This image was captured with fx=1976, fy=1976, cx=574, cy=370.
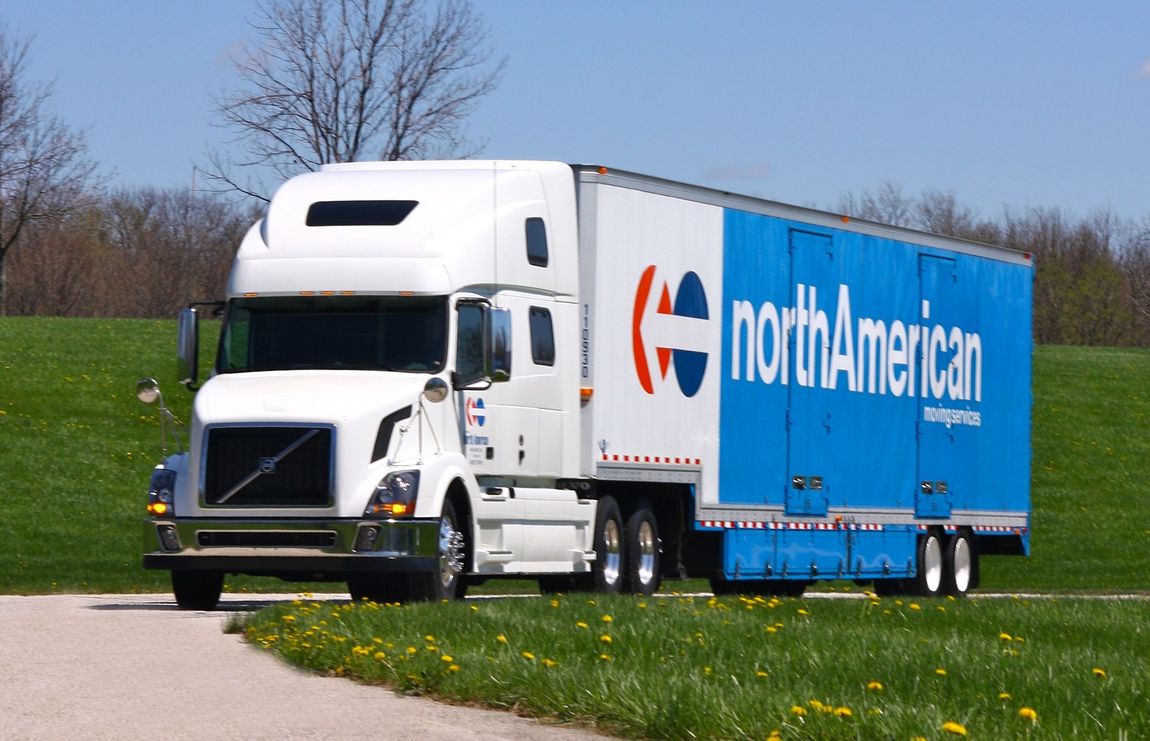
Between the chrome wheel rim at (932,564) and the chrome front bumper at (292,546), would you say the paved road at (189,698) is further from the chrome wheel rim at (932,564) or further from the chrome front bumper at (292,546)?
the chrome wheel rim at (932,564)

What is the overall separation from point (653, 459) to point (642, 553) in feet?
→ 3.40

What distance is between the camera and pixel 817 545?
21.3 metres

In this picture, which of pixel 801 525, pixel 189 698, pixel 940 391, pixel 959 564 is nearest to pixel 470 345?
pixel 801 525

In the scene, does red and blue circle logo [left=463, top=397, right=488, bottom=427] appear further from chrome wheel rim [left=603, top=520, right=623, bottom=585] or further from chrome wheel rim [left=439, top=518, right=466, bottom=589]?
chrome wheel rim [left=603, top=520, right=623, bottom=585]

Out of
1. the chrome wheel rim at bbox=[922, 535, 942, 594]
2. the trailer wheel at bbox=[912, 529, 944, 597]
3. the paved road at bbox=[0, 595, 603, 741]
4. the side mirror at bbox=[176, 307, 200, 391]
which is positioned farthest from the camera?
the chrome wheel rim at bbox=[922, 535, 942, 594]

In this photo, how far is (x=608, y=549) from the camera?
18.7m

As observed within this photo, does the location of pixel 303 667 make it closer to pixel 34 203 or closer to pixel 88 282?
pixel 34 203

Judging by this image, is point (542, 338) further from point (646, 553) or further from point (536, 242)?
point (646, 553)

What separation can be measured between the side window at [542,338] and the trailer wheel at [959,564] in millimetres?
8226

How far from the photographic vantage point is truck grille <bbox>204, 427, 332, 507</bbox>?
15.8 meters

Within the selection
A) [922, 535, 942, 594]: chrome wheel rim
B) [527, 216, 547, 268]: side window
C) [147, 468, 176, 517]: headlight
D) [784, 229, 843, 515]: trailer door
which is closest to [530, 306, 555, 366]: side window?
[527, 216, 547, 268]: side window

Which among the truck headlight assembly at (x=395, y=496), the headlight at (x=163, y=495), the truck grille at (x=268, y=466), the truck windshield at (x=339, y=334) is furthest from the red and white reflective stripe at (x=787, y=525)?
the headlight at (x=163, y=495)

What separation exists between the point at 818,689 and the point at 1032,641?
4.13 metres

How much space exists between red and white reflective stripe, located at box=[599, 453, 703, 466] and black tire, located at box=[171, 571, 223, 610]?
3.68 m
